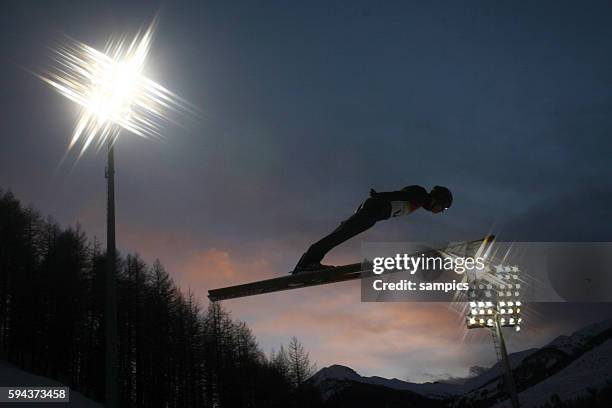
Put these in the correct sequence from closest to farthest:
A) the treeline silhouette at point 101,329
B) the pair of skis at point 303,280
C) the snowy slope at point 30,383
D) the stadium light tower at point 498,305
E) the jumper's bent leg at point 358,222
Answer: the jumper's bent leg at point 358,222, the pair of skis at point 303,280, the stadium light tower at point 498,305, the snowy slope at point 30,383, the treeline silhouette at point 101,329

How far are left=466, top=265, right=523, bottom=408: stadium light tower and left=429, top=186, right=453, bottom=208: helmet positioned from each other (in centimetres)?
1568

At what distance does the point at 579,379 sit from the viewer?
103 m

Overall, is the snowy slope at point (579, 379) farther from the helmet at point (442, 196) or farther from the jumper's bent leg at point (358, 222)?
the jumper's bent leg at point (358, 222)

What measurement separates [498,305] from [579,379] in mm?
101702

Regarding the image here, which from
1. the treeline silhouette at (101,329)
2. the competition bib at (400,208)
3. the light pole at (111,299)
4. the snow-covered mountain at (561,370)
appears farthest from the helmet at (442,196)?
the snow-covered mountain at (561,370)

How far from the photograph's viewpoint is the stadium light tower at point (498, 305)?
20844mm

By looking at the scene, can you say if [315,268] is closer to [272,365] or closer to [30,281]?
[30,281]

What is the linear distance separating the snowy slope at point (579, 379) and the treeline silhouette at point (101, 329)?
64084 mm

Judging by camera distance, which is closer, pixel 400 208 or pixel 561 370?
pixel 400 208

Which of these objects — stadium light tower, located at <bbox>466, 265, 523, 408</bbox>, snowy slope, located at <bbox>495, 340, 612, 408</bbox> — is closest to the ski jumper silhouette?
stadium light tower, located at <bbox>466, 265, 523, 408</bbox>

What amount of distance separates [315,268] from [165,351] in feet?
148

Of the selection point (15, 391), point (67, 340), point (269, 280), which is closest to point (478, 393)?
point (67, 340)

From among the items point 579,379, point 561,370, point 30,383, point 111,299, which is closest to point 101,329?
point 30,383

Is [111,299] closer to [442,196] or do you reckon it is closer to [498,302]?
[442,196]
